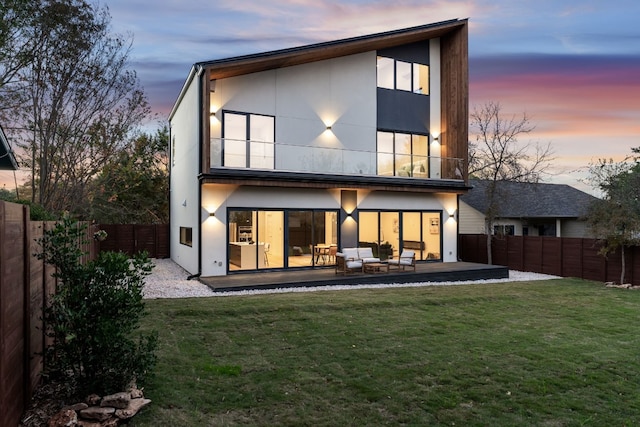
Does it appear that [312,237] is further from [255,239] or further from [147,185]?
[147,185]

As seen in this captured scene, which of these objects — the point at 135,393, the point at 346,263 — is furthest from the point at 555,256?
the point at 135,393

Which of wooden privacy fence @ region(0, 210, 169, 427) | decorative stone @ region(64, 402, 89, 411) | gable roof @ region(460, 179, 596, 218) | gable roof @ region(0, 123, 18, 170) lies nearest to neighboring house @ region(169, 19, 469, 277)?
gable roof @ region(0, 123, 18, 170)

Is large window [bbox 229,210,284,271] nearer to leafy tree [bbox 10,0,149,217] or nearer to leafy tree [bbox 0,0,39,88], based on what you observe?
leafy tree [bbox 10,0,149,217]

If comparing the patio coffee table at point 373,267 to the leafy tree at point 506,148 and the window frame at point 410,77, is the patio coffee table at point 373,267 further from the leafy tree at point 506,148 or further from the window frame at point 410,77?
the leafy tree at point 506,148

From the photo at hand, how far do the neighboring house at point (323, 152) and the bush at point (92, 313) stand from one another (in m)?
8.41

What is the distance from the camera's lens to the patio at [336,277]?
38.1 ft

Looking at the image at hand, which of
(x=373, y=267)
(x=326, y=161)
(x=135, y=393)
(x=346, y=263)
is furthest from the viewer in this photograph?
(x=326, y=161)

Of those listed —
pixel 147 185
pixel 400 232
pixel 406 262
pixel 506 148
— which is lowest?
pixel 406 262

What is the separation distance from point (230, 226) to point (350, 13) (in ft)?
30.5

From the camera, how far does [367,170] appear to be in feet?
49.6

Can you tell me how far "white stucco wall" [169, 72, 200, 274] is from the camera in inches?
547

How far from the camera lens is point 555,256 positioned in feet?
51.4

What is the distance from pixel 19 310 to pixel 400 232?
45.4 ft

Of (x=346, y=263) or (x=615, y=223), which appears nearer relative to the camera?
(x=615, y=223)
